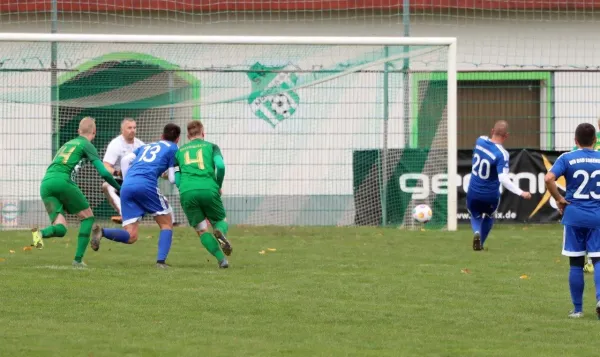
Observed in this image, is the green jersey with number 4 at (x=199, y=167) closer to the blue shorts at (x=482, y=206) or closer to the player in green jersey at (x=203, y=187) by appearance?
the player in green jersey at (x=203, y=187)

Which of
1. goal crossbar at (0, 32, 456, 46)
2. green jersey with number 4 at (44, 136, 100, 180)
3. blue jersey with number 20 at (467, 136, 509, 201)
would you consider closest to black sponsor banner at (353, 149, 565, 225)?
goal crossbar at (0, 32, 456, 46)

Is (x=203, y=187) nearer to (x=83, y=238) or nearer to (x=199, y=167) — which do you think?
(x=199, y=167)

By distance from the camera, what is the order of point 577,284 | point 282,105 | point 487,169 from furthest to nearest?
point 282,105 < point 487,169 < point 577,284

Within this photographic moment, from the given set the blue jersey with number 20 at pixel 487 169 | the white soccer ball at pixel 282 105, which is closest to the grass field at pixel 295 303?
the blue jersey with number 20 at pixel 487 169

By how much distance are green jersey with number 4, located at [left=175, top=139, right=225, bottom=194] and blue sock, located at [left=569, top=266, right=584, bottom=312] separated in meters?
4.64

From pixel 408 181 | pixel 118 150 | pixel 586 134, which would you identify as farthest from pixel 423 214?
pixel 586 134

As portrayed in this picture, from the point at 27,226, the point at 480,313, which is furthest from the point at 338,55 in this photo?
the point at 480,313

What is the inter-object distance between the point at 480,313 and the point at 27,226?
10979 mm

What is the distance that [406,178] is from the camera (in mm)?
20344

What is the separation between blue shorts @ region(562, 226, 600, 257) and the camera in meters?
10.0

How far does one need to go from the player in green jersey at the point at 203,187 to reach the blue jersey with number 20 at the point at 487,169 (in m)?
4.34

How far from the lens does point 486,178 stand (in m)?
16.6

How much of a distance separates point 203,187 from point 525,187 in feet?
29.4

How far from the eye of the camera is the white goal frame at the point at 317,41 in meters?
18.8
